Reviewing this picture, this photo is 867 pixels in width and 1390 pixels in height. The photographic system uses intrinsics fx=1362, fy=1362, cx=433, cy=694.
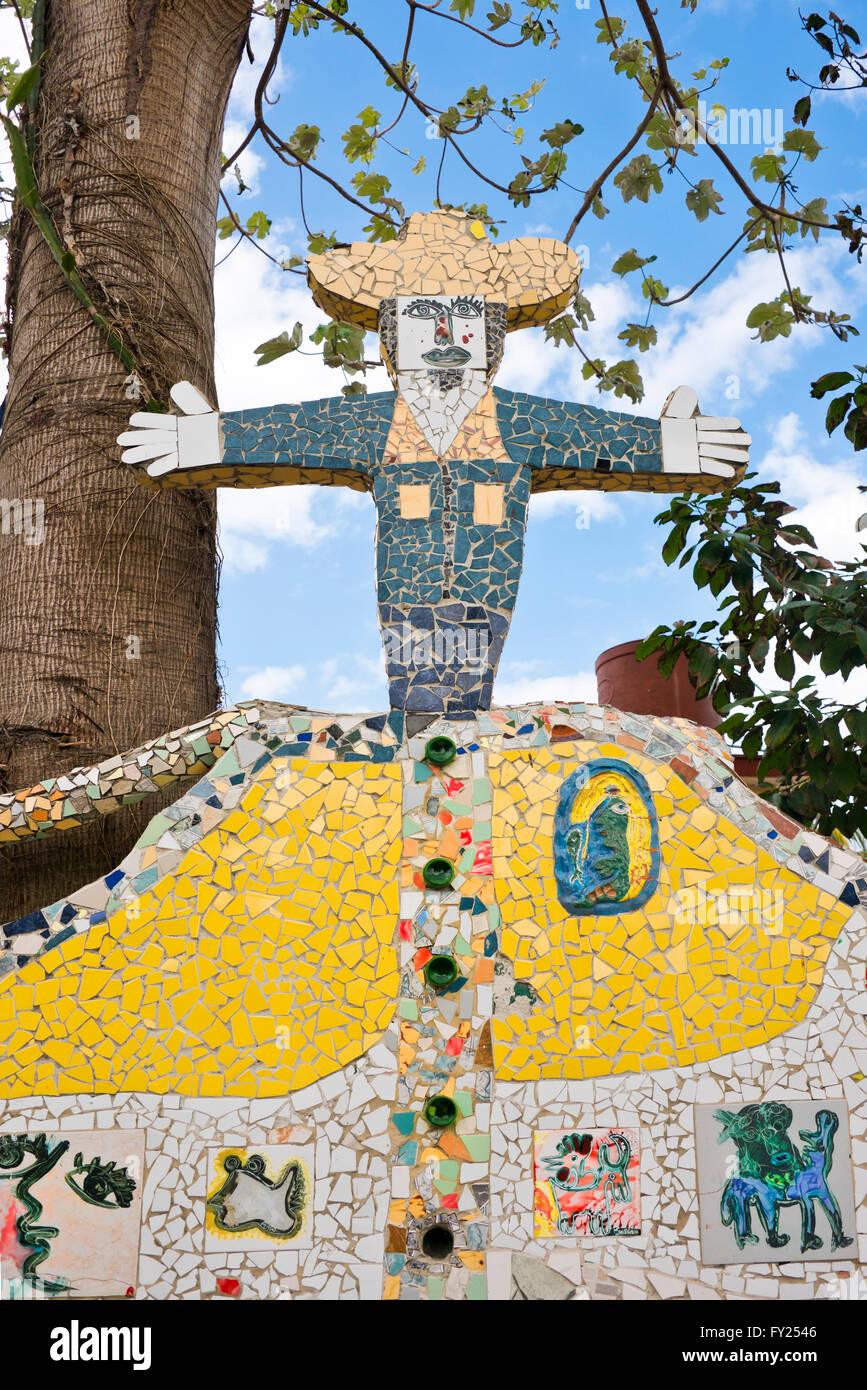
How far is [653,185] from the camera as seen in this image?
7.19 metres

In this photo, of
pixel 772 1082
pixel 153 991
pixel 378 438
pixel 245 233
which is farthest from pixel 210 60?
pixel 772 1082

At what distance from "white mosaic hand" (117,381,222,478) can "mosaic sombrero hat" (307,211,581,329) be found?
0.56m

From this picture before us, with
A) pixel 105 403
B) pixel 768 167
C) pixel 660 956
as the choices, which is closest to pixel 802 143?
pixel 768 167

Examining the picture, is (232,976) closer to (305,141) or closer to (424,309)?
(424,309)

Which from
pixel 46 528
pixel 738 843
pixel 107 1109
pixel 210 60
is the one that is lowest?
pixel 107 1109

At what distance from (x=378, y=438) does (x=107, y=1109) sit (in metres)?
2.17

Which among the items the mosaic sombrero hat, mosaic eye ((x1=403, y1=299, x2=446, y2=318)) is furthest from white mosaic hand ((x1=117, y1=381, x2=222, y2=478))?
mosaic eye ((x1=403, y1=299, x2=446, y2=318))

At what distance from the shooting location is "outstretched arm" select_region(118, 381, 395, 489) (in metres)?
4.35

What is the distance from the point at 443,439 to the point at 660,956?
175cm

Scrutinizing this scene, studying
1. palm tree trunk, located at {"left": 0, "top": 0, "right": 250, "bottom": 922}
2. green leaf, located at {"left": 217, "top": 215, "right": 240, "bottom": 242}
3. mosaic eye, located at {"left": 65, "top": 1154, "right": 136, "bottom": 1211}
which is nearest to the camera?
mosaic eye, located at {"left": 65, "top": 1154, "right": 136, "bottom": 1211}

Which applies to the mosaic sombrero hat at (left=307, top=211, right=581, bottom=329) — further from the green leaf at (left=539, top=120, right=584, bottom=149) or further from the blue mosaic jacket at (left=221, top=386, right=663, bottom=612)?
the green leaf at (left=539, top=120, right=584, bottom=149)

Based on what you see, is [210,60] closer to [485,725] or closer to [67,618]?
[67,618]

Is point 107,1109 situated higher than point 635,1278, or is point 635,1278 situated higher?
point 107,1109

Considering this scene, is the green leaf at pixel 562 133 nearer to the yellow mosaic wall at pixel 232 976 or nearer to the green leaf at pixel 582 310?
the green leaf at pixel 582 310
